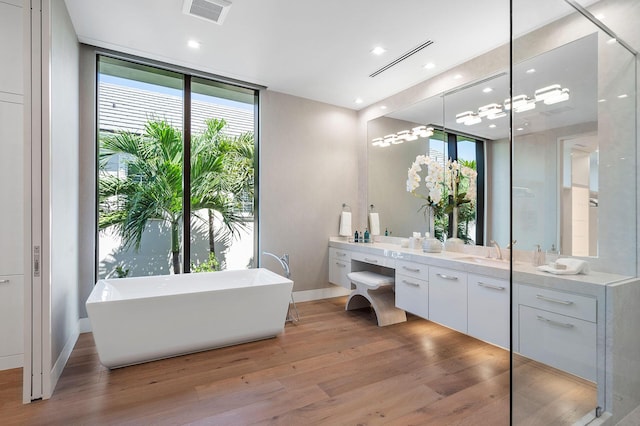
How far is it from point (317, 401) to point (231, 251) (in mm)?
2417

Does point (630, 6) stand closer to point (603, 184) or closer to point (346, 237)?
point (603, 184)

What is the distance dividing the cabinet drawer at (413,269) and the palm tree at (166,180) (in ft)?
6.70

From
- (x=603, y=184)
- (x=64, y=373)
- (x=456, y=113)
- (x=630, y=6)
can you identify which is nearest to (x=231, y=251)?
(x=64, y=373)

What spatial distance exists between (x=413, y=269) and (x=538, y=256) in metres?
1.59

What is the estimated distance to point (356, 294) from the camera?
12.8 feet

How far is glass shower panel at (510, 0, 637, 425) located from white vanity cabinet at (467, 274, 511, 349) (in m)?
0.71

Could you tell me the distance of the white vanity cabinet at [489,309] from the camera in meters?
2.43

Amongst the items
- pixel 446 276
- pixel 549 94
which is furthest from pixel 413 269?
pixel 549 94

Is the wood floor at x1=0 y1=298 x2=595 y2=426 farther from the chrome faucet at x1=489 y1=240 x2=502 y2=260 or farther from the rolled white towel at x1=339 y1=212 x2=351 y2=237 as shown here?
the rolled white towel at x1=339 y1=212 x2=351 y2=237

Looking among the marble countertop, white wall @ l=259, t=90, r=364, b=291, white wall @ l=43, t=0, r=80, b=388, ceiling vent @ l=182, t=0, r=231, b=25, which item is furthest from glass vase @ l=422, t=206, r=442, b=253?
white wall @ l=43, t=0, r=80, b=388

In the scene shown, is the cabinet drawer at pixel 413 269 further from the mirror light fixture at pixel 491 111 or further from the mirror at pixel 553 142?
the mirror light fixture at pixel 491 111

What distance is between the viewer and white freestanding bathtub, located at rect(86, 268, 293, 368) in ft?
7.98

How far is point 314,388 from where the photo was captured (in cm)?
226

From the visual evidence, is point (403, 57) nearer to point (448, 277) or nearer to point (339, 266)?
point (448, 277)
